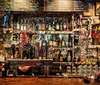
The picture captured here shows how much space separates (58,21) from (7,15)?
4.56ft

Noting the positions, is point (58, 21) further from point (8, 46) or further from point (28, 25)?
point (8, 46)

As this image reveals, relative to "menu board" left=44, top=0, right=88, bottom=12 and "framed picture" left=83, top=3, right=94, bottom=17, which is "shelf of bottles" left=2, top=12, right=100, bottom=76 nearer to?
"framed picture" left=83, top=3, right=94, bottom=17

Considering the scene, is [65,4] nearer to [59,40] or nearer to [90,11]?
[90,11]

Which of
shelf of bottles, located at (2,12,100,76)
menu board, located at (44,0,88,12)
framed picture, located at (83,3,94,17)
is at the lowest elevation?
shelf of bottles, located at (2,12,100,76)

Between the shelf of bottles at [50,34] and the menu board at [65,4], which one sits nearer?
the menu board at [65,4]

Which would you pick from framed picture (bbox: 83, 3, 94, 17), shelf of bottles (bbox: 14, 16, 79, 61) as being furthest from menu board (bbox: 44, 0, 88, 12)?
shelf of bottles (bbox: 14, 16, 79, 61)

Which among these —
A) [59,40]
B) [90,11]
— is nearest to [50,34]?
[59,40]

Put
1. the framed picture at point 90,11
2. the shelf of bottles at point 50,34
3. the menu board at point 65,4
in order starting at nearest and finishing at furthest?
the menu board at point 65,4 < the framed picture at point 90,11 < the shelf of bottles at point 50,34

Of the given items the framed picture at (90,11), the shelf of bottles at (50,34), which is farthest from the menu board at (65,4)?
the shelf of bottles at (50,34)

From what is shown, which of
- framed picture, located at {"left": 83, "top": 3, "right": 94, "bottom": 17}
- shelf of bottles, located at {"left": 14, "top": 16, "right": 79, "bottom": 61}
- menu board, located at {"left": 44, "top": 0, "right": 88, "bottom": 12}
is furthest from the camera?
shelf of bottles, located at {"left": 14, "top": 16, "right": 79, "bottom": 61}

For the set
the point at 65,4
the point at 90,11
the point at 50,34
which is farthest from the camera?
the point at 50,34

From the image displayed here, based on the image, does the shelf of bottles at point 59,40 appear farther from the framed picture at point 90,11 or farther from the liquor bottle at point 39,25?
the framed picture at point 90,11

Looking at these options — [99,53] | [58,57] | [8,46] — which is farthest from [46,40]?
[99,53]

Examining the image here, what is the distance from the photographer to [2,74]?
259 inches
